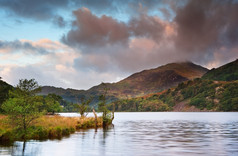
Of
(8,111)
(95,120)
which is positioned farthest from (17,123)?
(95,120)

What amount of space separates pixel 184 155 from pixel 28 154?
1947 centimetres

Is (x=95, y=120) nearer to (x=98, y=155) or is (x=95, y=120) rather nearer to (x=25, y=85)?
(x=25, y=85)

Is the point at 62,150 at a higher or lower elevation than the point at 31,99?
lower

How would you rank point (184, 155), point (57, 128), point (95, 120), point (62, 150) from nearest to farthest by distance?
point (184, 155)
point (62, 150)
point (57, 128)
point (95, 120)

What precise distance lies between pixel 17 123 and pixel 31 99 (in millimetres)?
4506

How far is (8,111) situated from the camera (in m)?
45.3

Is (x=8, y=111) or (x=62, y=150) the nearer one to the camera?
(x=62, y=150)

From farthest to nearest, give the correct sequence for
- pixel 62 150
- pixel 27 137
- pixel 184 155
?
1. pixel 27 137
2. pixel 62 150
3. pixel 184 155

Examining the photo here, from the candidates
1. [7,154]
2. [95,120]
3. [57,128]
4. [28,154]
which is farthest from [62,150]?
[95,120]

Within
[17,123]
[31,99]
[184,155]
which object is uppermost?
[31,99]

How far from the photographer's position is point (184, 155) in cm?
3375

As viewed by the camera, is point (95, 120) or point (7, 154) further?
point (95, 120)

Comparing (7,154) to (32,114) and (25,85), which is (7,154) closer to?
(32,114)

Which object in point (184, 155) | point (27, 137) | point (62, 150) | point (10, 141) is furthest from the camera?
point (27, 137)
